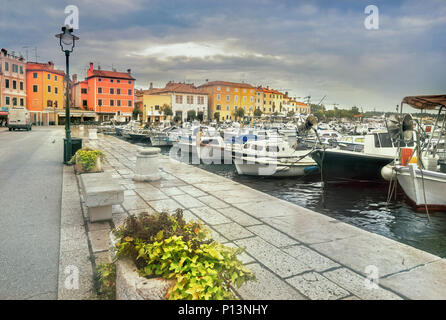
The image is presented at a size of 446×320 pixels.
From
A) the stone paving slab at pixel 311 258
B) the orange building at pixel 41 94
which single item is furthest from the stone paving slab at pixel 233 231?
the orange building at pixel 41 94

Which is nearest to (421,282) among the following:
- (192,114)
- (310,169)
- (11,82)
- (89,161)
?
(89,161)

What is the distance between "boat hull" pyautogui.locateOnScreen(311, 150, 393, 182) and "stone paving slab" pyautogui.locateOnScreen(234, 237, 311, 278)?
958cm

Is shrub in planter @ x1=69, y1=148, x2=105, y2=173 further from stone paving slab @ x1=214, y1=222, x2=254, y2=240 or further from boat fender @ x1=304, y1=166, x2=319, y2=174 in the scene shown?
boat fender @ x1=304, y1=166, x2=319, y2=174

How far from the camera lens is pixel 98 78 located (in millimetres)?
63625

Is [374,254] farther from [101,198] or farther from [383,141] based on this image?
[383,141]

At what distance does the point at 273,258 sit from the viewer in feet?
13.1

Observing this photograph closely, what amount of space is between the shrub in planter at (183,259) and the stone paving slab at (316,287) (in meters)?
1.02

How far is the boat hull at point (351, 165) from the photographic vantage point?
1354 centimetres

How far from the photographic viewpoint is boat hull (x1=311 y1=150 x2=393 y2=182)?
44.4ft

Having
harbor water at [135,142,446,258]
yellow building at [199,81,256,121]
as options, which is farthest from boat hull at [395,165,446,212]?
yellow building at [199,81,256,121]

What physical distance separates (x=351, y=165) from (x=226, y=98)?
6883 cm

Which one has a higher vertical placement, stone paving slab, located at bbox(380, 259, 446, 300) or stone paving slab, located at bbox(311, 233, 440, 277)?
stone paving slab, located at bbox(311, 233, 440, 277)
